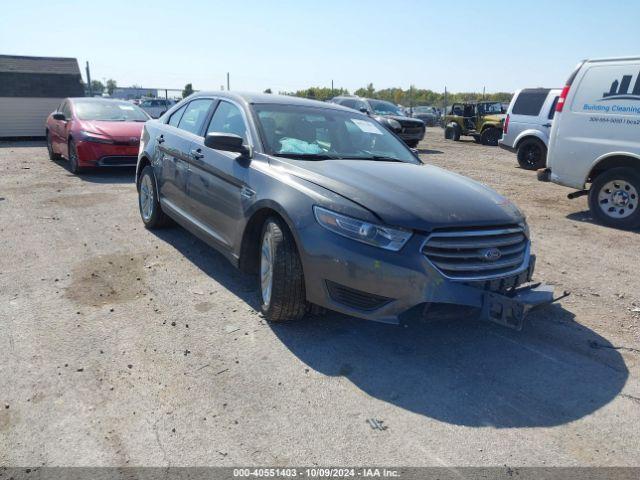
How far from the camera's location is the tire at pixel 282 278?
3.69 m

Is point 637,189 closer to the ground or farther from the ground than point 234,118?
closer to the ground

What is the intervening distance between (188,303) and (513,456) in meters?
2.75

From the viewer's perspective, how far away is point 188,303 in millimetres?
4383

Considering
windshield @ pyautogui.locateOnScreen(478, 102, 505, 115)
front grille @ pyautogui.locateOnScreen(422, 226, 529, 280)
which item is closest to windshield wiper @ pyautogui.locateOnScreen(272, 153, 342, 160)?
front grille @ pyautogui.locateOnScreen(422, 226, 529, 280)

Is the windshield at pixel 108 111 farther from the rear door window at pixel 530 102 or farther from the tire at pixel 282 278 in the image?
the rear door window at pixel 530 102

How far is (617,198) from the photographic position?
24.9ft

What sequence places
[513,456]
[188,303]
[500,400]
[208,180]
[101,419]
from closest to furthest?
[513,456], [101,419], [500,400], [188,303], [208,180]

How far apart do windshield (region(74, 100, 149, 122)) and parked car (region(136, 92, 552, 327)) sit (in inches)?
268

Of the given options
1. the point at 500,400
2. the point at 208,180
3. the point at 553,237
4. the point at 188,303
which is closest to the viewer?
the point at 500,400

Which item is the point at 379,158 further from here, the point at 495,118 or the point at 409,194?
the point at 495,118

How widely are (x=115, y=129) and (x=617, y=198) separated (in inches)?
343

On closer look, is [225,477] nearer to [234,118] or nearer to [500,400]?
[500,400]

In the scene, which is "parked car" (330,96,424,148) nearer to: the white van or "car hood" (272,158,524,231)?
the white van

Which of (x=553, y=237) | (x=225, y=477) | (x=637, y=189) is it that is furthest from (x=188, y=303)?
(x=637, y=189)
